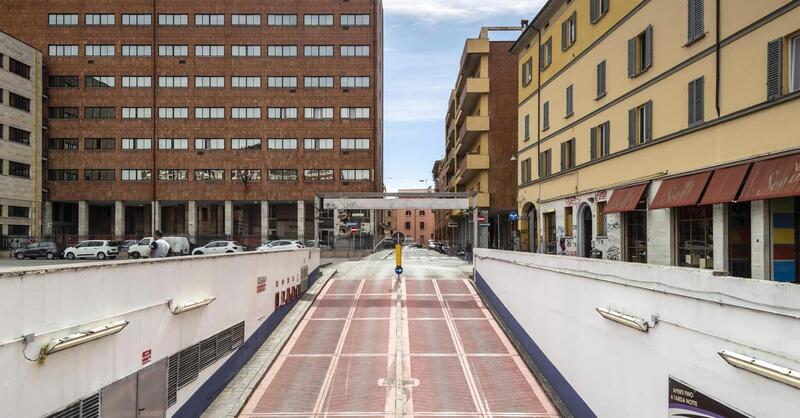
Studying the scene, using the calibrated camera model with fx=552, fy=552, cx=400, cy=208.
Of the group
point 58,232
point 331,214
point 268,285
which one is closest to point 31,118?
point 58,232

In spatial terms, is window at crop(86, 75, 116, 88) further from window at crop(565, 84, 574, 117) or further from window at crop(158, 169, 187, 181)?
window at crop(565, 84, 574, 117)

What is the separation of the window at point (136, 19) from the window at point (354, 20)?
21.2 m

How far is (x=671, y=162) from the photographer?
2062 centimetres

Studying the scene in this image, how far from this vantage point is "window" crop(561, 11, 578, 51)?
30.3 metres

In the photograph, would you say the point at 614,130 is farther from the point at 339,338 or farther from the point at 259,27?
the point at 259,27

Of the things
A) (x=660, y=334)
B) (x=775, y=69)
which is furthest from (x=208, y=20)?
(x=660, y=334)

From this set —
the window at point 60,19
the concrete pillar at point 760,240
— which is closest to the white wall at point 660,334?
the concrete pillar at point 760,240

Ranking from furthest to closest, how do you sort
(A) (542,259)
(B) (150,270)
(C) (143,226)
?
(C) (143,226) → (A) (542,259) → (B) (150,270)

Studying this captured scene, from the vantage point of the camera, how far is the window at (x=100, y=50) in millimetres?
60625

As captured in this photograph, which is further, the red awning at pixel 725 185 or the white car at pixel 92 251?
the white car at pixel 92 251

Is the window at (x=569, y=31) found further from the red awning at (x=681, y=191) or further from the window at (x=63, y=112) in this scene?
the window at (x=63, y=112)

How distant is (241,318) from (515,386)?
21.3ft

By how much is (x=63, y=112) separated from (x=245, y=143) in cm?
2025

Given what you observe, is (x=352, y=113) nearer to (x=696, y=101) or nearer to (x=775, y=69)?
(x=696, y=101)
